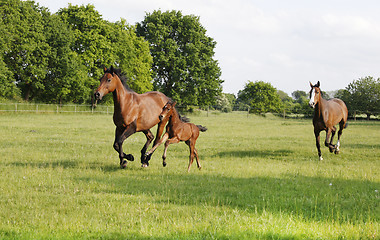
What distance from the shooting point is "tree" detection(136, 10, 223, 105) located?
6544 centimetres

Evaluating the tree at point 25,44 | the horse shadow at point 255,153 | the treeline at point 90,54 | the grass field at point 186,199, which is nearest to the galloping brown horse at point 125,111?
the grass field at point 186,199

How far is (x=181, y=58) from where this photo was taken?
65062 millimetres

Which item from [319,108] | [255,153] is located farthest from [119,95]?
[319,108]

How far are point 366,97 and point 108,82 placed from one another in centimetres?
5972

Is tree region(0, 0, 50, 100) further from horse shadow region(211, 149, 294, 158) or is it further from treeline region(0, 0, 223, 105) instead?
horse shadow region(211, 149, 294, 158)

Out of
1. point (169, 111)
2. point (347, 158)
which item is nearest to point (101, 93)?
point (169, 111)

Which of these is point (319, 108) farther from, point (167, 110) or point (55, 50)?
point (55, 50)

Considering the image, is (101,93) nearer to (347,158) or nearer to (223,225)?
(223,225)

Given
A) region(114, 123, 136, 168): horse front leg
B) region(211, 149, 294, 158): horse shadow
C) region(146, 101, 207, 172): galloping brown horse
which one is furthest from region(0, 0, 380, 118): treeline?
region(146, 101, 207, 172): galloping brown horse

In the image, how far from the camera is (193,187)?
27.3 ft

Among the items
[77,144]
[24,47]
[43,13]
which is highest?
[43,13]

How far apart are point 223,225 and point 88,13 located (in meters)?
55.3

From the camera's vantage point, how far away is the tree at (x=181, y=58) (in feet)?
215

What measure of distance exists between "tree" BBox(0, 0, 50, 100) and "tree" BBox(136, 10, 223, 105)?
21.7 m
